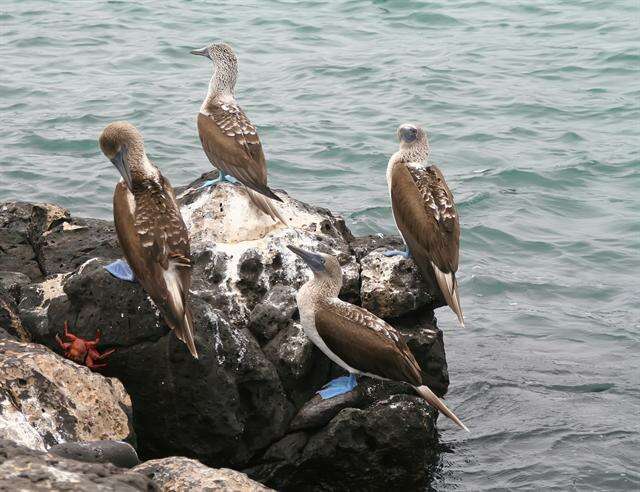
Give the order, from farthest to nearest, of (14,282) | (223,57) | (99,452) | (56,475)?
(223,57), (14,282), (99,452), (56,475)

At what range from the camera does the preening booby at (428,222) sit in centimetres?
863

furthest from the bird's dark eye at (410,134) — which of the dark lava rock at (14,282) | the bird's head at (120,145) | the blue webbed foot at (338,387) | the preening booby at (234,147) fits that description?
the dark lava rock at (14,282)

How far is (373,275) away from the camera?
8.50m

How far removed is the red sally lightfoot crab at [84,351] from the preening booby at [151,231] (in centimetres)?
51

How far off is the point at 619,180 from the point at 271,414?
896 cm

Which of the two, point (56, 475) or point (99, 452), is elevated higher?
point (56, 475)

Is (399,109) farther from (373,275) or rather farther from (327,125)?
(373,275)

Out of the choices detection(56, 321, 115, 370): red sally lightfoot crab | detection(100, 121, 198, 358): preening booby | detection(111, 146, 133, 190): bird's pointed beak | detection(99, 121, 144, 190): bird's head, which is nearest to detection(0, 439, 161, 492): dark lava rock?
detection(100, 121, 198, 358): preening booby

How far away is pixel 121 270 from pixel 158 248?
393mm

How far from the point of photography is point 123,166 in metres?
7.77

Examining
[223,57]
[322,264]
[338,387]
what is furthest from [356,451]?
[223,57]

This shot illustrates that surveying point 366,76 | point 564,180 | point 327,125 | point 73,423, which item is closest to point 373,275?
point 73,423

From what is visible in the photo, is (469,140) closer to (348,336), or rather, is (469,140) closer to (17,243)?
(17,243)

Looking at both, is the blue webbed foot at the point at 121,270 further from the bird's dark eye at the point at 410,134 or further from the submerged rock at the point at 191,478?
the bird's dark eye at the point at 410,134
